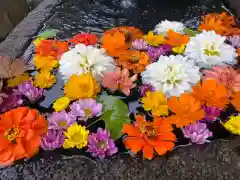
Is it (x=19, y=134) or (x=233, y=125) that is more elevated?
(x=19, y=134)

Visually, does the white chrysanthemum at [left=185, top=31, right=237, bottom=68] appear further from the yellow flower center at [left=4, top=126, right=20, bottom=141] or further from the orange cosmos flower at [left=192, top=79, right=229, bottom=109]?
the yellow flower center at [left=4, top=126, right=20, bottom=141]

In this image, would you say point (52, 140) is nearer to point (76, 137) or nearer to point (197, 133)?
point (76, 137)

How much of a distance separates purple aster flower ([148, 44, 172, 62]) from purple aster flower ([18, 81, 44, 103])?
1.69 feet

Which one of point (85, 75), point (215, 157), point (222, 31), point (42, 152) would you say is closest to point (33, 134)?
point (42, 152)

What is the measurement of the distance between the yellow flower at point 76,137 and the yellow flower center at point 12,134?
17 centimetres

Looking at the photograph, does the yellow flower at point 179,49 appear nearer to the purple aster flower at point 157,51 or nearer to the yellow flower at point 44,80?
the purple aster flower at point 157,51

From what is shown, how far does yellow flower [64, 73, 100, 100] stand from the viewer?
1437 mm

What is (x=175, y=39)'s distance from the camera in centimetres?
175

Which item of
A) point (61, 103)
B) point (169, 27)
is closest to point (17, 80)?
point (61, 103)

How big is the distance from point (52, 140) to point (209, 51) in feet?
2.53

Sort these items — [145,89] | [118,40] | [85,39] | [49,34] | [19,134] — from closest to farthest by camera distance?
[19,134] < [145,89] < [118,40] < [85,39] < [49,34]

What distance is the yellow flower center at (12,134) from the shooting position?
1232mm

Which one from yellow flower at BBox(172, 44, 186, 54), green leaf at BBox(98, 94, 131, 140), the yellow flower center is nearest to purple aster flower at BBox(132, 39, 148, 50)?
yellow flower at BBox(172, 44, 186, 54)

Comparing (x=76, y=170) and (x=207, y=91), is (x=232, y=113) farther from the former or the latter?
(x=76, y=170)
